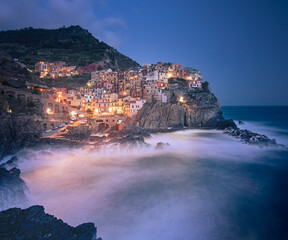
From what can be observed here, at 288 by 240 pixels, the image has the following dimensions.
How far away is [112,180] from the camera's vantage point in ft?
48.4

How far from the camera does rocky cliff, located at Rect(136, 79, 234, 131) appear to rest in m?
40.3

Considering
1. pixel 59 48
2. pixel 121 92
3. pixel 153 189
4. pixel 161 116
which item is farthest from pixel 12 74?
pixel 59 48

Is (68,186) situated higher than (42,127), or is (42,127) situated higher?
(42,127)

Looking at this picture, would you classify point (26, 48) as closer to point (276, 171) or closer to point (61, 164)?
point (61, 164)

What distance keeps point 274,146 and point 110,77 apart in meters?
52.4

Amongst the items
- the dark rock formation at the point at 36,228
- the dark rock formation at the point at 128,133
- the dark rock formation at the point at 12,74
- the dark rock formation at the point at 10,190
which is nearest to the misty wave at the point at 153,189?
the dark rock formation at the point at 10,190

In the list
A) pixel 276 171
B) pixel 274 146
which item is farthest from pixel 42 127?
pixel 274 146

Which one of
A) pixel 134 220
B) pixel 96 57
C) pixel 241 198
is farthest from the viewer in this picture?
pixel 96 57

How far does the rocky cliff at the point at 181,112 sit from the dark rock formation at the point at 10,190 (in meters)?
30.3

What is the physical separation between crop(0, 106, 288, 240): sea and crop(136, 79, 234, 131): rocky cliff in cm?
1802

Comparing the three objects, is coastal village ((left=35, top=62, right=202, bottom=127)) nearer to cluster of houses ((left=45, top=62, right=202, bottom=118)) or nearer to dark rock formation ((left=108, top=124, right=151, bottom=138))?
cluster of houses ((left=45, top=62, right=202, bottom=118))

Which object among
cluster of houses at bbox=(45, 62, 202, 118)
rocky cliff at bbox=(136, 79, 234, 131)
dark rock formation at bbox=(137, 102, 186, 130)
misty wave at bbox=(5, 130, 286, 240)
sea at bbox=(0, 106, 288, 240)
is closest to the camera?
sea at bbox=(0, 106, 288, 240)

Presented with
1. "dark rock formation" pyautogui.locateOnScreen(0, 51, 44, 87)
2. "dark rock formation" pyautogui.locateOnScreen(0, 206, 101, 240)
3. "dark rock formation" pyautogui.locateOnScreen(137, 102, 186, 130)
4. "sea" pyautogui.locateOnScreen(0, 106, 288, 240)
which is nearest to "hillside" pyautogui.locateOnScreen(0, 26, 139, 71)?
"dark rock formation" pyautogui.locateOnScreen(0, 51, 44, 87)

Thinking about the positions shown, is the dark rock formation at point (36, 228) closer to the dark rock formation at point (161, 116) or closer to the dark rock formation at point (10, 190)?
the dark rock formation at point (10, 190)
